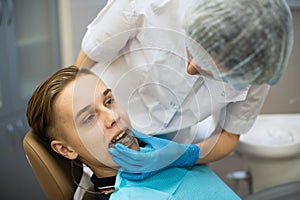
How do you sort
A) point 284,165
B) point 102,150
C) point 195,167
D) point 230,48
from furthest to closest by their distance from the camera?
1. point 284,165
2. point 195,167
3. point 102,150
4. point 230,48

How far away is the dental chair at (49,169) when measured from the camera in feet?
3.31

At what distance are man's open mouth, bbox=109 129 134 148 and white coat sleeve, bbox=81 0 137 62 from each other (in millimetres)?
192

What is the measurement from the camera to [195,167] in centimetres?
115

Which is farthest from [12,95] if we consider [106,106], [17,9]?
[106,106]

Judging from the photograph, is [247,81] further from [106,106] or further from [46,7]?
[46,7]

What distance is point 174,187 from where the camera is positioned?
1036mm

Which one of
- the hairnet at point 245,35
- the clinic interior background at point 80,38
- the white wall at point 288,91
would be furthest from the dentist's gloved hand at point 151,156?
the white wall at point 288,91

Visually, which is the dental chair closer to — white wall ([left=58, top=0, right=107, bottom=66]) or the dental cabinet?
the dental cabinet

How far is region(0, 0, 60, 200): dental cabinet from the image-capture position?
5.94 ft

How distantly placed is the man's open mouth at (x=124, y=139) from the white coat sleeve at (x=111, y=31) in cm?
19

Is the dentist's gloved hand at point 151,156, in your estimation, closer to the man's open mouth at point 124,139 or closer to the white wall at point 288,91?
the man's open mouth at point 124,139

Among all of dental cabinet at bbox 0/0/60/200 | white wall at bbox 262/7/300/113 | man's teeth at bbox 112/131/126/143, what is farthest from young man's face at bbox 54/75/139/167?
white wall at bbox 262/7/300/113

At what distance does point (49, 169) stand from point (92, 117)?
0.65 feet

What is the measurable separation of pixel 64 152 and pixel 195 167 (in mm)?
393
